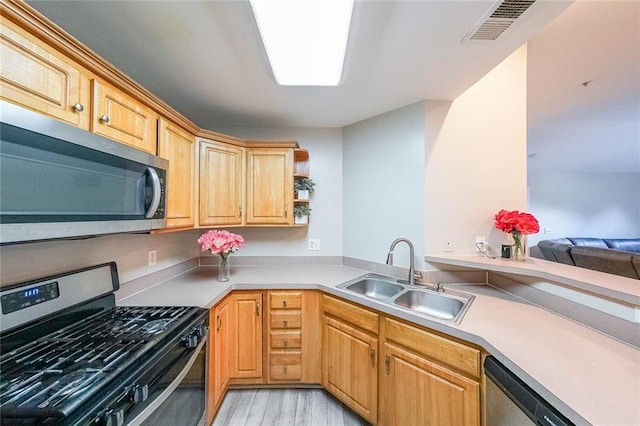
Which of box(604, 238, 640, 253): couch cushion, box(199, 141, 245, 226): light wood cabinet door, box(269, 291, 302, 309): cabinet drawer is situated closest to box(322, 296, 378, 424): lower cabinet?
box(269, 291, 302, 309): cabinet drawer

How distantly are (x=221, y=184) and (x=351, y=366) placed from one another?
1.74 m

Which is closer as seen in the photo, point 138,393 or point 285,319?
point 138,393

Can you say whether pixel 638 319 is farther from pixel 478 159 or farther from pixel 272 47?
pixel 272 47

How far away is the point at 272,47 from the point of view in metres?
1.26

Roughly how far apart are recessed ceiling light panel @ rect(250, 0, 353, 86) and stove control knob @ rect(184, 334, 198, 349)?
1503mm

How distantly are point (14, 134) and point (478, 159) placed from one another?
2.48m

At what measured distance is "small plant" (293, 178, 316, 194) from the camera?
2.43 meters

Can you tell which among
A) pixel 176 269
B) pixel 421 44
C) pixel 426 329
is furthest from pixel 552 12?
pixel 176 269

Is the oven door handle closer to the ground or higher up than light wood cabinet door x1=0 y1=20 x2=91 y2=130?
closer to the ground

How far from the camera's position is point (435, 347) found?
1278 mm

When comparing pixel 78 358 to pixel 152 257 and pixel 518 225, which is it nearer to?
pixel 152 257

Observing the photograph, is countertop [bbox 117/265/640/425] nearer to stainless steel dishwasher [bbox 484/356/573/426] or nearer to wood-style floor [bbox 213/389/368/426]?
stainless steel dishwasher [bbox 484/356/573/426]

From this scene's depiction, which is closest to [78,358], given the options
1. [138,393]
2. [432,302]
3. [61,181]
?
[138,393]

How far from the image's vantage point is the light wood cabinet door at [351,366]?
159 centimetres
